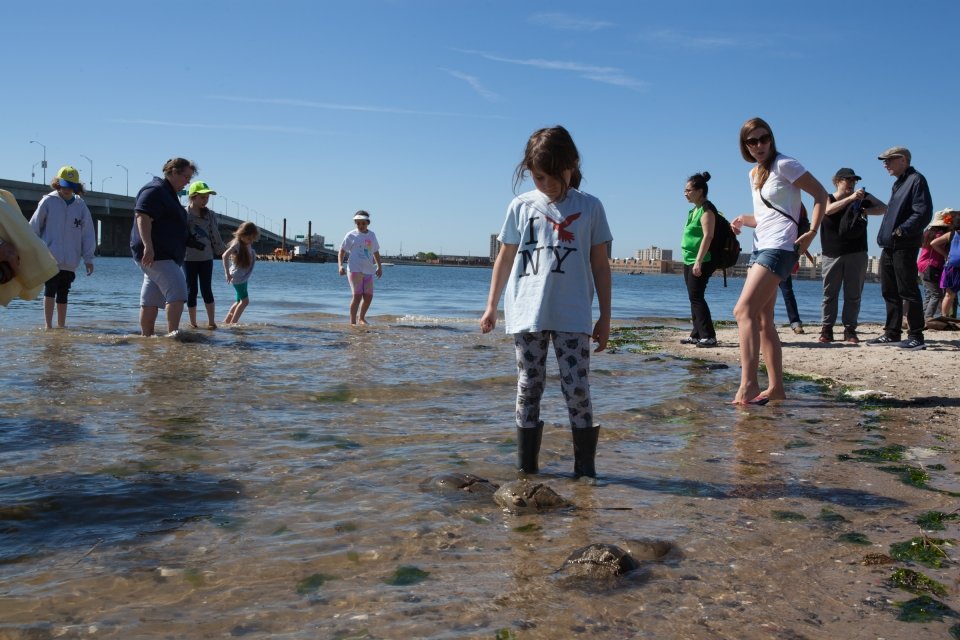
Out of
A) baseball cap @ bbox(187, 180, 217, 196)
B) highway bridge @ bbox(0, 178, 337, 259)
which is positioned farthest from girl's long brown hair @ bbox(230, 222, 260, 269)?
highway bridge @ bbox(0, 178, 337, 259)

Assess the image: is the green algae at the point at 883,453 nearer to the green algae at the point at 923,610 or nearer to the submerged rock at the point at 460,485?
the green algae at the point at 923,610

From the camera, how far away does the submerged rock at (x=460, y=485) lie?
363cm

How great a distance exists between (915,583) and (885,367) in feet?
19.6

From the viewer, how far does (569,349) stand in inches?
Answer: 153

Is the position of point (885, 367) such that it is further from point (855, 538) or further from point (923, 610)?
point (923, 610)

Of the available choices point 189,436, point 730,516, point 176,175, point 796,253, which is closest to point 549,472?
point 730,516

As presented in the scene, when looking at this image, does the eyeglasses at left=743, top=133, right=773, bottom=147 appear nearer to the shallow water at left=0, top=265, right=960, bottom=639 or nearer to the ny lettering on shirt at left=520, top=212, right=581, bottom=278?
the shallow water at left=0, top=265, right=960, bottom=639

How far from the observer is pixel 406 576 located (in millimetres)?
2658

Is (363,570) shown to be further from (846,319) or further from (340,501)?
(846,319)

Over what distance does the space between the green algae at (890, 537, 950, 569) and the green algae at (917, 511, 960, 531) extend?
0.17 m

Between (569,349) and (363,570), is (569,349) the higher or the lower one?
the higher one

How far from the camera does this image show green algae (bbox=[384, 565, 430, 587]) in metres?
2.61

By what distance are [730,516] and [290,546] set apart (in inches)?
70.3

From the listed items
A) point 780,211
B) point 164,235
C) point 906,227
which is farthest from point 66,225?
point 906,227
